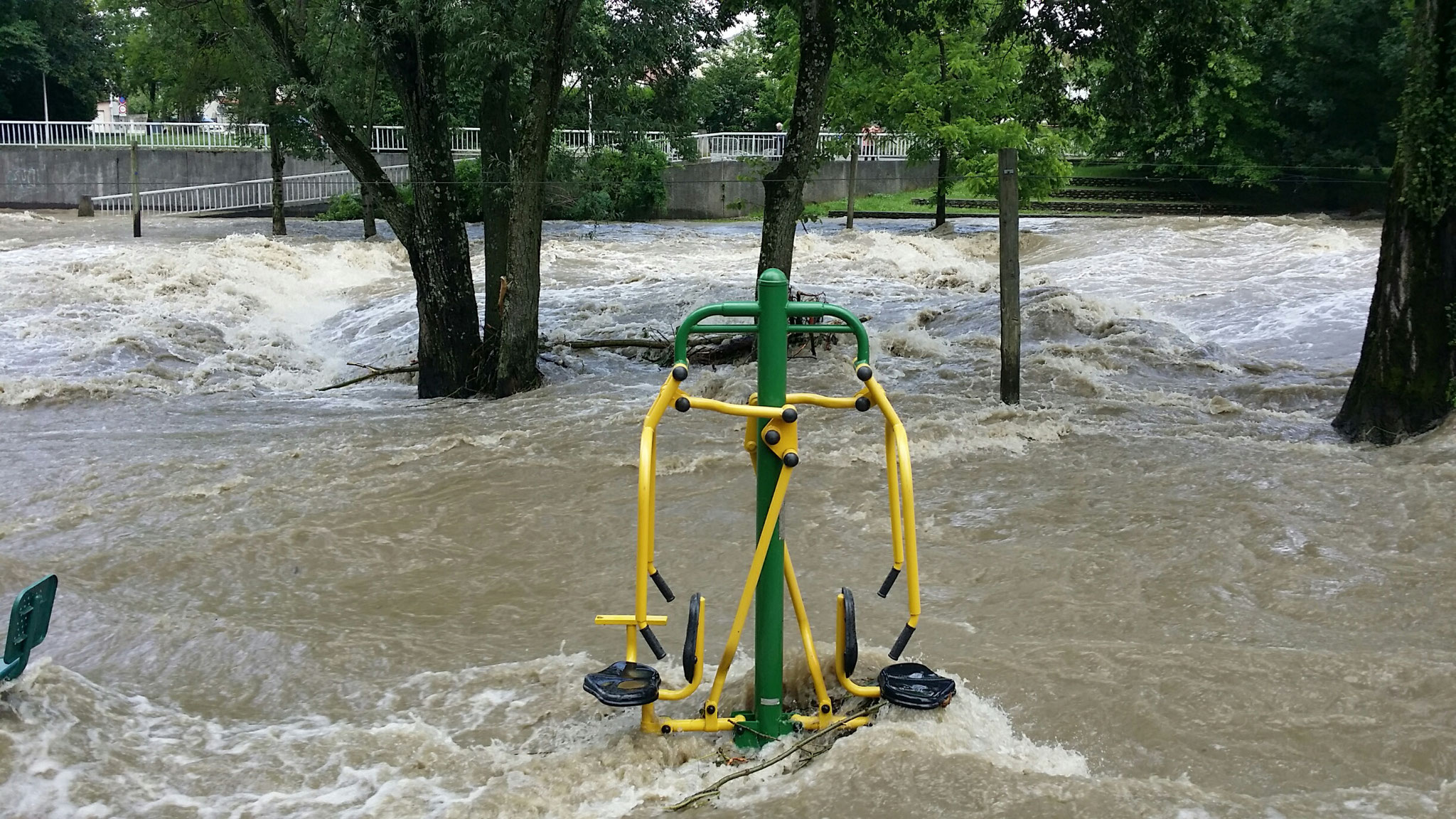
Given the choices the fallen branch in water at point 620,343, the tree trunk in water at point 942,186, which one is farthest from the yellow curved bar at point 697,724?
the tree trunk in water at point 942,186

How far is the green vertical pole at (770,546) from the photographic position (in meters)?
3.67

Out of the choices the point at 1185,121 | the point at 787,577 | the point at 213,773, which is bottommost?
the point at 213,773

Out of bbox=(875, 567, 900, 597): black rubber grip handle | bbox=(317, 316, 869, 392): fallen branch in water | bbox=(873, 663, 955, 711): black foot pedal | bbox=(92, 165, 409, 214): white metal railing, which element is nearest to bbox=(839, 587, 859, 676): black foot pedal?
bbox=(873, 663, 955, 711): black foot pedal

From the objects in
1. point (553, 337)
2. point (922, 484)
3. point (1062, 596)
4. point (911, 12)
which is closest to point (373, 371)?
point (553, 337)

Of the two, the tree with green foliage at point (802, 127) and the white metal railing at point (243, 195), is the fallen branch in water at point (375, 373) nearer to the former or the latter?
the tree with green foliage at point (802, 127)

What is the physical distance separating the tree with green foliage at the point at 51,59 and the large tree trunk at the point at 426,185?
3030 cm

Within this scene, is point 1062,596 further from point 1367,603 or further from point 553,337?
point 553,337

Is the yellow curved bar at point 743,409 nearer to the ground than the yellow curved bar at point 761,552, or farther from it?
farther from it

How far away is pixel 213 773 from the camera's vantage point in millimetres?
4418

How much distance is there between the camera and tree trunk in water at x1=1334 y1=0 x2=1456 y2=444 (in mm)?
8484

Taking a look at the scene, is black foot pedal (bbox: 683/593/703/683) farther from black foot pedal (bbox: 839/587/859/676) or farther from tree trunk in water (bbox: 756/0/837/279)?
tree trunk in water (bbox: 756/0/837/279)

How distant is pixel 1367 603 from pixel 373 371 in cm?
1116

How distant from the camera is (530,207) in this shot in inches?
488

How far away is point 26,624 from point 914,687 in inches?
114
